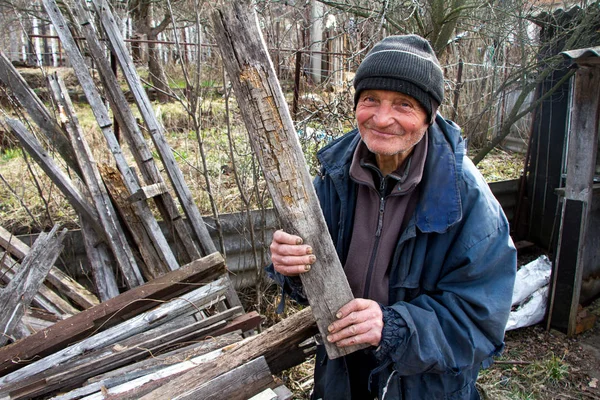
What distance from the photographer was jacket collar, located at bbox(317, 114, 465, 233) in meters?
1.56

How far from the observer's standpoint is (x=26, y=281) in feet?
10.5

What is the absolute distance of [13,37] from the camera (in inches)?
490

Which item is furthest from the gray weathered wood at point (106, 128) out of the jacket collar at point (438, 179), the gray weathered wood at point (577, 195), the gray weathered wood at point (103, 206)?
the gray weathered wood at point (577, 195)

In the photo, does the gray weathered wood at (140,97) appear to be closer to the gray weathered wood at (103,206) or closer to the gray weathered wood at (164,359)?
the gray weathered wood at (103,206)

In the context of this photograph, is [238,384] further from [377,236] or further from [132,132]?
[132,132]

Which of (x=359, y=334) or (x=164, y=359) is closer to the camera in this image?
(x=359, y=334)

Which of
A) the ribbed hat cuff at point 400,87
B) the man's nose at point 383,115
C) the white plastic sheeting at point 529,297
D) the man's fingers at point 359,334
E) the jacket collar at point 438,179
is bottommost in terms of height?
the white plastic sheeting at point 529,297

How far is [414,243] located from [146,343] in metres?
1.79

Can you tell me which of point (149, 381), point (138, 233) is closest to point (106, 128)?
point (138, 233)

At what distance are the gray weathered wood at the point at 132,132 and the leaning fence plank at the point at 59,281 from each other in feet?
2.69

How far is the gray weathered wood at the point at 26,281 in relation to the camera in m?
3.02

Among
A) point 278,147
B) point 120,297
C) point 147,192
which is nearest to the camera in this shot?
point 278,147

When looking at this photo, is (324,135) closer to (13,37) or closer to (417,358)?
(417,358)

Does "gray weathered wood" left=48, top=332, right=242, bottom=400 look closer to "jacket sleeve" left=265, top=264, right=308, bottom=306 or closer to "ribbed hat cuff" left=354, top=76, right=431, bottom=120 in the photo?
"jacket sleeve" left=265, top=264, right=308, bottom=306
